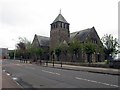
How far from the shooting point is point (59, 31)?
294ft

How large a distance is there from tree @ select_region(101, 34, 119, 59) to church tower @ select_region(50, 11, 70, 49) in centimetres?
4517

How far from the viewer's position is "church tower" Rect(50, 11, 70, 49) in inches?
3541

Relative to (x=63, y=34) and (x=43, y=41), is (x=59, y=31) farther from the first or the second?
(x=43, y=41)

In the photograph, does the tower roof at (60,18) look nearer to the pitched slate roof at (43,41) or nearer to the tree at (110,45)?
the pitched slate roof at (43,41)

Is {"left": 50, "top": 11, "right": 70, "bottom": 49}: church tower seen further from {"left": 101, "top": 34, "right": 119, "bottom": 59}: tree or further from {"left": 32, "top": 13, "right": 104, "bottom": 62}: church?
{"left": 101, "top": 34, "right": 119, "bottom": 59}: tree

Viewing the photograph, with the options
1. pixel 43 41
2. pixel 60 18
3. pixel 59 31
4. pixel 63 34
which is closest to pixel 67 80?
pixel 59 31

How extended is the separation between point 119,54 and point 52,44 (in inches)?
1985

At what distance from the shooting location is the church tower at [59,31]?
89938 mm

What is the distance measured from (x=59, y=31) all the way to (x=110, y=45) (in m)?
48.0

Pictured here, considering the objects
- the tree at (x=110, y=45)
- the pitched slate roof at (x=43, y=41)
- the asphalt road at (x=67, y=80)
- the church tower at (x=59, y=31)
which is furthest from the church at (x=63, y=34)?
the asphalt road at (x=67, y=80)

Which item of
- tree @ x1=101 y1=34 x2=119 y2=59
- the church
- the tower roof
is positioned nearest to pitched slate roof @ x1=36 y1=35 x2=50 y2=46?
the church

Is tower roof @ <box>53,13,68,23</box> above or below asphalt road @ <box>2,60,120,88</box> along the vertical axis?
above

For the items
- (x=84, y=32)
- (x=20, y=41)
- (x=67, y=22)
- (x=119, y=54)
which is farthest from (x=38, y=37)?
(x=119, y=54)

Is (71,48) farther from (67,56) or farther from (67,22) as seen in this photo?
(67,22)
